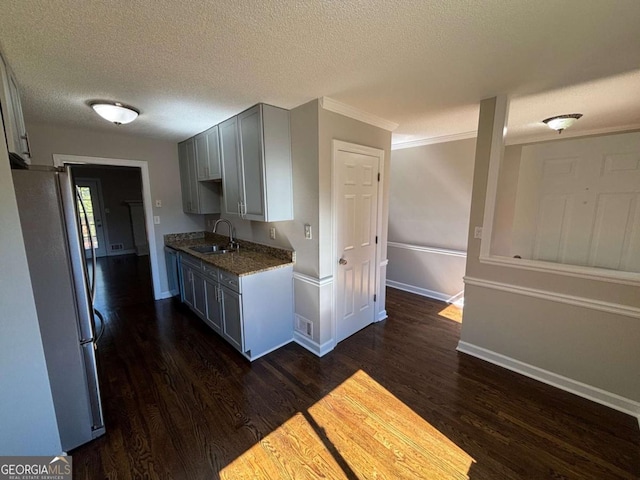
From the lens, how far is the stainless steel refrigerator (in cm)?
139

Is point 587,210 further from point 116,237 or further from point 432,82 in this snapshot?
point 116,237

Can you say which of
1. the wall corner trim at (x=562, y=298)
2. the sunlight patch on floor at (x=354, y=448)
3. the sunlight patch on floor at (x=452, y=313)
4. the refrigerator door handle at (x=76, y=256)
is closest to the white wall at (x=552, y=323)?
the wall corner trim at (x=562, y=298)

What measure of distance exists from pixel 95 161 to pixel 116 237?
478 centimetres

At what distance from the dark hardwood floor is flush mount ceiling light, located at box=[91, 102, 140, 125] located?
2243mm

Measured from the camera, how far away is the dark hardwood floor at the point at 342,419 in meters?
1.52

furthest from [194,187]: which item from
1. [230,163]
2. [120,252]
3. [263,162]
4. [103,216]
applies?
[120,252]

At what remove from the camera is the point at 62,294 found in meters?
1.49

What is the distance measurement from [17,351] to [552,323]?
11.4ft

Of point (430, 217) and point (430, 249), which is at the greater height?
point (430, 217)

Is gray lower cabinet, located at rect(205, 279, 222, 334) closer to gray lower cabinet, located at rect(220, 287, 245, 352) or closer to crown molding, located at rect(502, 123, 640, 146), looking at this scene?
gray lower cabinet, located at rect(220, 287, 245, 352)

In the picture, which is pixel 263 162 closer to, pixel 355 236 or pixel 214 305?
pixel 355 236

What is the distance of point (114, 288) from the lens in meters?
4.56

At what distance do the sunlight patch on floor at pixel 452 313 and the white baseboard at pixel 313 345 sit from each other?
170cm

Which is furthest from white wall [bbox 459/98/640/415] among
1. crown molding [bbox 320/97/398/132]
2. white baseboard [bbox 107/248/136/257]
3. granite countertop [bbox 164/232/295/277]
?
white baseboard [bbox 107/248/136/257]
